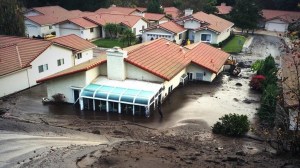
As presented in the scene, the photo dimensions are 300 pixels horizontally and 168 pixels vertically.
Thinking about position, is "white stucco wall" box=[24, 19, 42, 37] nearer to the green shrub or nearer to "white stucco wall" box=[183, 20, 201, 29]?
"white stucco wall" box=[183, 20, 201, 29]

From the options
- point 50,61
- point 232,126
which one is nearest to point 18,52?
point 50,61

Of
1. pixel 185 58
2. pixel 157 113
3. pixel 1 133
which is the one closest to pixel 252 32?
pixel 185 58

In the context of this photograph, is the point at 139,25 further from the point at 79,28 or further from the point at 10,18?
the point at 10,18

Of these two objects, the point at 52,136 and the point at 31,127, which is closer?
the point at 52,136

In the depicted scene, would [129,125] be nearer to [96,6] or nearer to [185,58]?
[185,58]

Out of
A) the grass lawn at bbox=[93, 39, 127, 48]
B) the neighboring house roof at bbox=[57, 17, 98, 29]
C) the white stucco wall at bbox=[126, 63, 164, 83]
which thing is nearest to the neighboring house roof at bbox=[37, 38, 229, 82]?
the white stucco wall at bbox=[126, 63, 164, 83]
